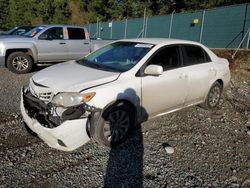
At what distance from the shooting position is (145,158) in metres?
3.62

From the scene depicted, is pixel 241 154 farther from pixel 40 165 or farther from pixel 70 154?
pixel 40 165

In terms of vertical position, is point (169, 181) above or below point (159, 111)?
below

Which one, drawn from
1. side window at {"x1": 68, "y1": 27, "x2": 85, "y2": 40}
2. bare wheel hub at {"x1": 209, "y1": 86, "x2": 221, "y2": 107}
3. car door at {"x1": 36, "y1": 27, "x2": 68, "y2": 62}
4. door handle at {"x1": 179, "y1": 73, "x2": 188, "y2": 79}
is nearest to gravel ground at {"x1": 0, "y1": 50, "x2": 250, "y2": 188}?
bare wheel hub at {"x1": 209, "y1": 86, "x2": 221, "y2": 107}

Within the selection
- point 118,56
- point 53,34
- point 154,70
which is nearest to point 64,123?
point 154,70

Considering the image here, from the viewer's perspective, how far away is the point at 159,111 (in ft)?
14.4

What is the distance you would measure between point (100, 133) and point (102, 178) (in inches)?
25.4

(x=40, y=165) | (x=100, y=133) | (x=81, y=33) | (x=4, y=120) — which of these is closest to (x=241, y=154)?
(x=100, y=133)

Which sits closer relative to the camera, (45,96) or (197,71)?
(45,96)

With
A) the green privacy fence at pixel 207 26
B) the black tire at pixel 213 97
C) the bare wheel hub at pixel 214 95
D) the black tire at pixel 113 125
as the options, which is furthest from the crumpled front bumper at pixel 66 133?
the green privacy fence at pixel 207 26

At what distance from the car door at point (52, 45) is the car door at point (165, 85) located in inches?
222

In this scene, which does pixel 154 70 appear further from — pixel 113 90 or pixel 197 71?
pixel 197 71

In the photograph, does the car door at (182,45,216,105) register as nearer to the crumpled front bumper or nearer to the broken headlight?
the broken headlight

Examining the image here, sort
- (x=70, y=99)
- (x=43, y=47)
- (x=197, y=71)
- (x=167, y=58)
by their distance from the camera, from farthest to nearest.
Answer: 1. (x=43, y=47)
2. (x=197, y=71)
3. (x=167, y=58)
4. (x=70, y=99)

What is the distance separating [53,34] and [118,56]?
217 inches
